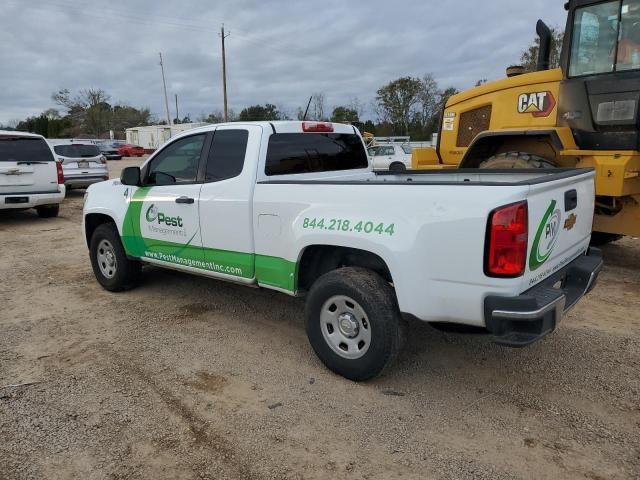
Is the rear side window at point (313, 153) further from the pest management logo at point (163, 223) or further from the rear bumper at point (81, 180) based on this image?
the rear bumper at point (81, 180)

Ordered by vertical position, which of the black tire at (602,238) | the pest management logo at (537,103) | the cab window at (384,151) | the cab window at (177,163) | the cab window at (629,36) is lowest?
the black tire at (602,238)

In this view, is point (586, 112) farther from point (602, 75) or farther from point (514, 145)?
point (514, 145)

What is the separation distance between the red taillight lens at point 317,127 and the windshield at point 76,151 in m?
12.8

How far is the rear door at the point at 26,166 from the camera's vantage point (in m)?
10.1

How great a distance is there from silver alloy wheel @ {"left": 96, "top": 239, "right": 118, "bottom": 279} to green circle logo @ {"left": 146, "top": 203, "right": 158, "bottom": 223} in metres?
0.86

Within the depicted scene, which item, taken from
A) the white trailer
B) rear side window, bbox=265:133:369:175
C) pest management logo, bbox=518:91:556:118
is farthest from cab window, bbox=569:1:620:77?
the white trailer

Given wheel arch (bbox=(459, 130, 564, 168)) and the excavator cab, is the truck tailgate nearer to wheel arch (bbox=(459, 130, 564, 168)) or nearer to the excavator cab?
the excavator cab

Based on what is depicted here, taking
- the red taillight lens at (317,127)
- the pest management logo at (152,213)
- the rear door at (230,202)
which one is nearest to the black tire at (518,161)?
the red taillight lens at (317,127)

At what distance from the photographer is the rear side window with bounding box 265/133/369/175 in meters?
4.38

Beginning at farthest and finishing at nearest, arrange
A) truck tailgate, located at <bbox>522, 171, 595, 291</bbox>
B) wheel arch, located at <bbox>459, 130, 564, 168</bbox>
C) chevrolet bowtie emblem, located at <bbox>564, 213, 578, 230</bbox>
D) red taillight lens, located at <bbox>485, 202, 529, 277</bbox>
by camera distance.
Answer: wheel arch, located at <bbox>459, 130, 564, 168</bbox>
chevrolet bowtie emblem, located at <bbox>564, 213, 578, 230</bbox>
truck tailgate, located at <bbox>522, 171, 595, 291</bbox>
red taillight lens, located at <bbox>485, 202, 529, 277</bbox>

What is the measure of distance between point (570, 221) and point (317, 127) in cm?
237

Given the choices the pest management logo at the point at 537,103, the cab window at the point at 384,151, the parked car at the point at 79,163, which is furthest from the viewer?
the cab window at the point at 384,151

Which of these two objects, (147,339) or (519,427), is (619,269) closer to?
(519,427)

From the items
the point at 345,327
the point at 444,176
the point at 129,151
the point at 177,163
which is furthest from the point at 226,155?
the point at 129,151
